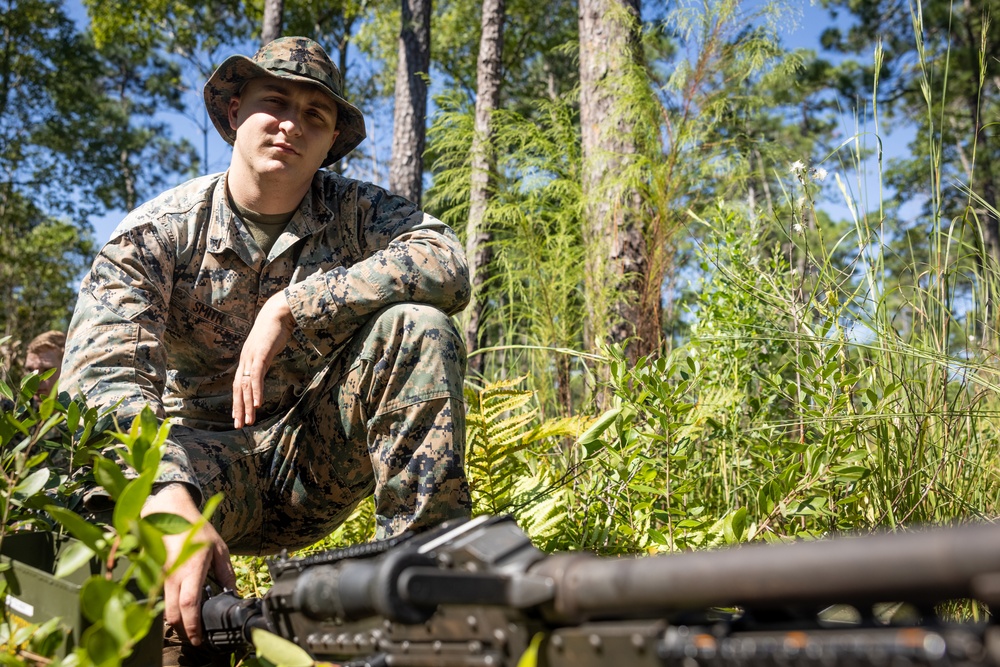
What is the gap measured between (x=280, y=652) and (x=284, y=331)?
126 cm

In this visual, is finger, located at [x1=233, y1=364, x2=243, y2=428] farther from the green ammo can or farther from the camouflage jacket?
the green ammo can

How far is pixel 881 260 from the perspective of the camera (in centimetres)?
244

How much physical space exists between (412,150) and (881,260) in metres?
8.12

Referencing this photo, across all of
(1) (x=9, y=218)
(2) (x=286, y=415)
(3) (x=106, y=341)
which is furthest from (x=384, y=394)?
(1) (x=9, y=218)

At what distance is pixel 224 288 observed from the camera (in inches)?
100

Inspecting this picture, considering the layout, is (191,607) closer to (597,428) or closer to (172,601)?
(172,601)

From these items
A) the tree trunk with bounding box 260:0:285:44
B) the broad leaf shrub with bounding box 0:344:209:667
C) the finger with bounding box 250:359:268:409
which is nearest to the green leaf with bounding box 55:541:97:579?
the broad leaf shrub with bounding box 0:344:209:667

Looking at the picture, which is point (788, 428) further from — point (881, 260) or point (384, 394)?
point (384, 394)

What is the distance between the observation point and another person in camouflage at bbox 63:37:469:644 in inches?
80.1

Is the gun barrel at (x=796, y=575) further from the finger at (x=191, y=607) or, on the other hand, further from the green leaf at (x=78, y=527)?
the finger at (x=191, y=607)

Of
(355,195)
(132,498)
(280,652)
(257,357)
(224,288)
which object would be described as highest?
(355,195)

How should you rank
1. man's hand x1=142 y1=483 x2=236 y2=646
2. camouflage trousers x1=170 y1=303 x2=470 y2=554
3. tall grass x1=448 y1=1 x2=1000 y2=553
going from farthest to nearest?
tall grass x1=448 y1=1 x2=1000 y2=553
camouflage trousers x1=170 y1=303 x2=470 y2=554
man's hand x1=142 y1=483 x2=236 y2=646

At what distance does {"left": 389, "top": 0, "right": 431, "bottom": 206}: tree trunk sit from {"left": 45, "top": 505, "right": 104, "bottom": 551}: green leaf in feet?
28.7

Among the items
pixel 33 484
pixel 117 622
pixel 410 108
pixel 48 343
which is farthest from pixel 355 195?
pixel 410 108
